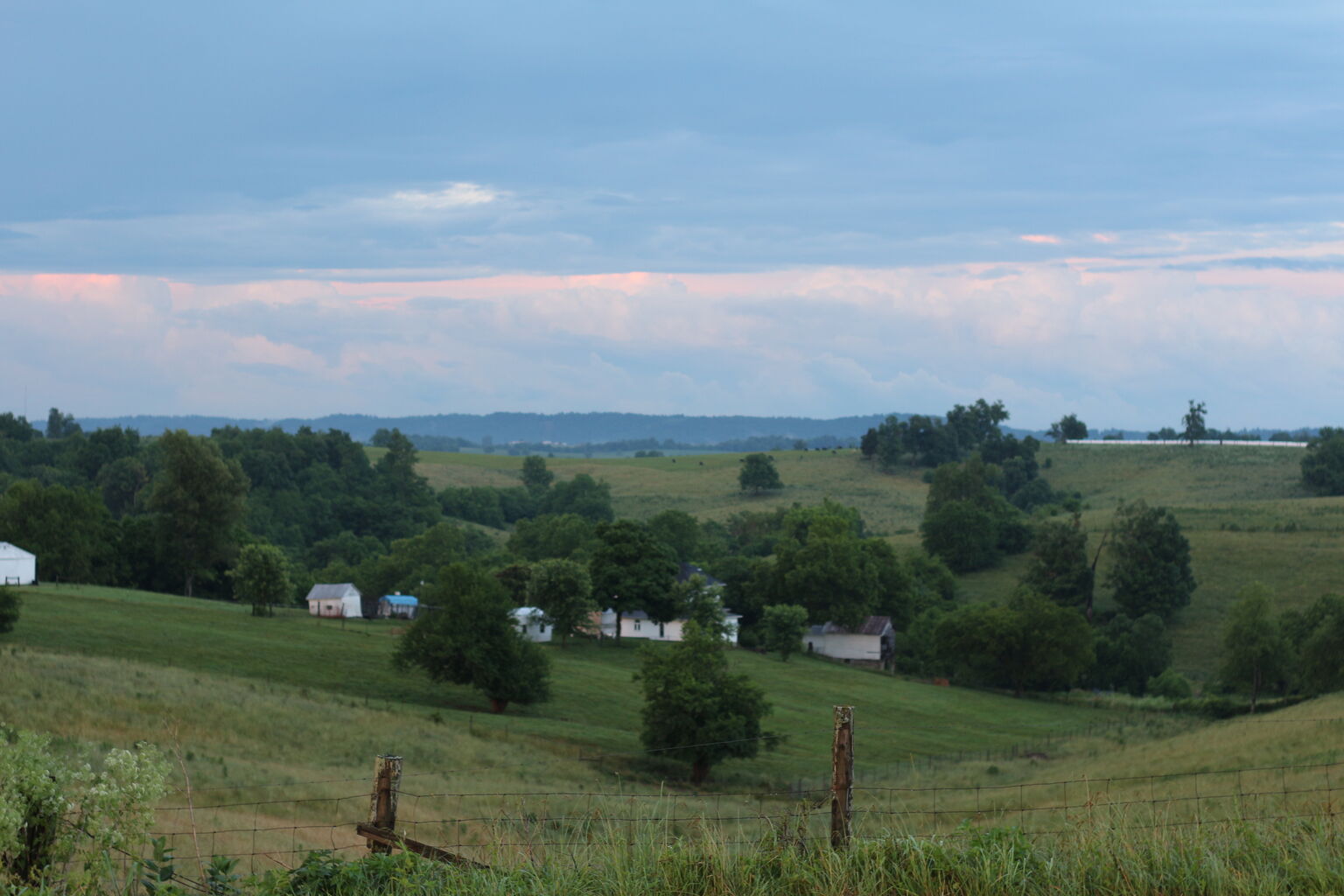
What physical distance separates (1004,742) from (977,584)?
51104mm

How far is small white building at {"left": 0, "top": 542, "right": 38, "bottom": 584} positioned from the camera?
77.1 m

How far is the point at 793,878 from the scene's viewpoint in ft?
26.5

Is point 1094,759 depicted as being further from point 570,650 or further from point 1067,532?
point 1067,532

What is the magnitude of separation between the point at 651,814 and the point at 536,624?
69.8 m

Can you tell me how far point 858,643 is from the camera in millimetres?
88688

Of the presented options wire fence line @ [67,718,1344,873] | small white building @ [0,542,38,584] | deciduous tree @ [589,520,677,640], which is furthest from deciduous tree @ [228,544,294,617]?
wire fence line @ [67,718,1344,873]

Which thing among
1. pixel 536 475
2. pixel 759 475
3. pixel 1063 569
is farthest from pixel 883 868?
pixel 536 475

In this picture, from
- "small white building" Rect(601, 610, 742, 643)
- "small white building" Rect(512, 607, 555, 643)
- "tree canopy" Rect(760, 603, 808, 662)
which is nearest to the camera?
"small white building" Rect(512, 607, 555, 643)

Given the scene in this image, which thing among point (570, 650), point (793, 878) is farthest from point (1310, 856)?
point (570, 650)

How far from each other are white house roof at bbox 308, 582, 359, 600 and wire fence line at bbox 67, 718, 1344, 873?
205 feet

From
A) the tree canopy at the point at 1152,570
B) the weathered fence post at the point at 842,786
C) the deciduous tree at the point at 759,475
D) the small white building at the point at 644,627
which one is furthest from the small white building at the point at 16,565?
the deciduous tree at the point at 759,475

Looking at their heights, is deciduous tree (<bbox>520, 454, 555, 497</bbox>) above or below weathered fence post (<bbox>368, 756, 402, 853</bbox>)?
above

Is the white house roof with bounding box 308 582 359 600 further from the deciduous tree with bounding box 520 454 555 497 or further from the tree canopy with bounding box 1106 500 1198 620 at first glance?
the deciduous tree with bounding box 520 454 555 497

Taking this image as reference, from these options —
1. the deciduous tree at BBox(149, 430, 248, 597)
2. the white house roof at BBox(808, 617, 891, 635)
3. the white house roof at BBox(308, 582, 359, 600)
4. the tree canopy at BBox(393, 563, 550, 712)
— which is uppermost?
the deciduous tree at BBox(149, 430, 248, 597)
